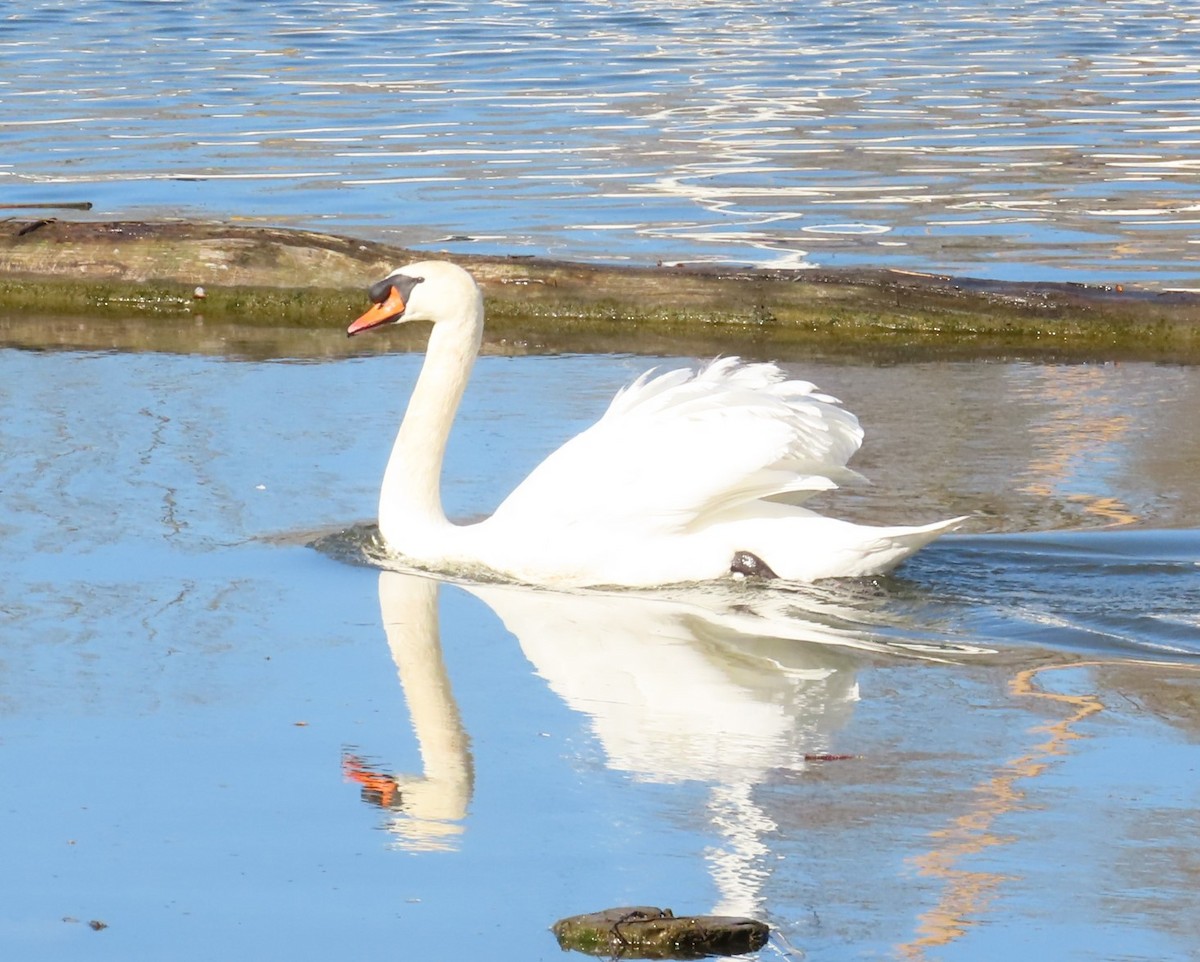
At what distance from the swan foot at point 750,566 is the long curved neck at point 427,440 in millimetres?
946

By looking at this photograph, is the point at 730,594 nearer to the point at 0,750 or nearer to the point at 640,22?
the point at 0,750

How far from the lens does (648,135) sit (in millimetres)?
18547

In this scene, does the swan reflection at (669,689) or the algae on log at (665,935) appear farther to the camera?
the swan reflection at (669,689)

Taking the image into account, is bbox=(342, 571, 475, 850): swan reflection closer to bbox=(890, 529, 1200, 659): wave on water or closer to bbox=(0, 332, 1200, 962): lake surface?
bbox=(0, 332, 1200, 962): lake surface

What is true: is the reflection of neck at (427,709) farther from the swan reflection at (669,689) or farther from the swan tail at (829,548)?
the swan tail at (829,548)

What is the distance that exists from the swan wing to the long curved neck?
1.07 feet

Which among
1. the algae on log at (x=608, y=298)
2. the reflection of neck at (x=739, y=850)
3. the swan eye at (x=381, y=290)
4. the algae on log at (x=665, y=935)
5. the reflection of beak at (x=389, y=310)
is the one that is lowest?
the algae on log at (x=608, y=298)

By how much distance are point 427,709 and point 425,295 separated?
2.29 m

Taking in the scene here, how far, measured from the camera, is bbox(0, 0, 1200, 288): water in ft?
44.2

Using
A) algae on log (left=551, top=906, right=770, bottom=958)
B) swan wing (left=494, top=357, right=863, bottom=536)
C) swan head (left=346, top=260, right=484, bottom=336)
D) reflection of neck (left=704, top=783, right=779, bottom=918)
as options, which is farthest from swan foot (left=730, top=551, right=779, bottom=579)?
algae on log (left=551, top=906, right=770, bottom=958)

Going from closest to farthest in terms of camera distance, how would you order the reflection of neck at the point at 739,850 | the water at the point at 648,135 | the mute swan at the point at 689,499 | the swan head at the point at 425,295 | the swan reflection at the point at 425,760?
the reflection of neck at the point at 739,850
the swan reflection at the point at 425,760
the mute swan at the point at 689,499
the swan head at the point at 425,295
the water at the point at 648,135

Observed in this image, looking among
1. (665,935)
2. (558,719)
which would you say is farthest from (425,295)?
(665,935)

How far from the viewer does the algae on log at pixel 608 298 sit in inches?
404

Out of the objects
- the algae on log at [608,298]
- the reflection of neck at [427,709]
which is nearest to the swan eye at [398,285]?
the reflection of neck at [427,709]
